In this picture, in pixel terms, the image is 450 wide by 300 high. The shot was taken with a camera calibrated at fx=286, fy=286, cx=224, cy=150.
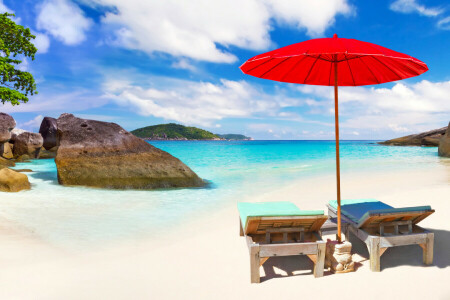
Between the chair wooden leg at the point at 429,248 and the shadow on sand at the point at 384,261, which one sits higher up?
the chair wooden leg at the point at 429,248

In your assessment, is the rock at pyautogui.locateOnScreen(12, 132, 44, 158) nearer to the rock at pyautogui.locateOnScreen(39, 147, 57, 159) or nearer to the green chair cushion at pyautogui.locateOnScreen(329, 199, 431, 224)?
the rock at pyautogui.locateOnScreen(39, 147, 57, 159)

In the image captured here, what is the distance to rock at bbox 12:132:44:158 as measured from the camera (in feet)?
71.3

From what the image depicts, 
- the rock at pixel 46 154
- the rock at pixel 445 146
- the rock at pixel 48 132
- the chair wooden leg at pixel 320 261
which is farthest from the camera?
the rock at pixel 48 132

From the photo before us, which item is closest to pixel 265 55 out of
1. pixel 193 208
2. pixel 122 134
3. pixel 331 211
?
pixel 331 211

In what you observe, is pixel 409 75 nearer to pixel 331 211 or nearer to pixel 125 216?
pixel 331 211

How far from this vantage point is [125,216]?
682cm

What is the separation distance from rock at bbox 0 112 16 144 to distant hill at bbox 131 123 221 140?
79.5 metres

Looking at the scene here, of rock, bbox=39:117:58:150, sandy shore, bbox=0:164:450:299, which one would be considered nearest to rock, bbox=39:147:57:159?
rock, bbox=39:117:58:150

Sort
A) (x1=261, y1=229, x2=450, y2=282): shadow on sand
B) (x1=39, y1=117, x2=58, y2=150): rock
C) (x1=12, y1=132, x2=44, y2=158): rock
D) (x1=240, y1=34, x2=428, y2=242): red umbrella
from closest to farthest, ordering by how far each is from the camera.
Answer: (x1=261, y1=229, x2=450, y2=282): shadow on sand → (x1=240, y1=34, x2=428, y2=242): red umbrella → (x1=12, y1=132, x2=44, y2=158): rock → (x1=39, y1=117, x2=58, y2=150): rock

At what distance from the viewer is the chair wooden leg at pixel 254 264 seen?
3.27 m

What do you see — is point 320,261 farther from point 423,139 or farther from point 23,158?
point 423,139

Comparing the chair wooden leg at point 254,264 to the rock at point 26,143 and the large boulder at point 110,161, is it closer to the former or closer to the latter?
the large boulder at point 110,161

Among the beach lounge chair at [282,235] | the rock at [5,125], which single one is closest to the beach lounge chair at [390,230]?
the beach lounge chair at [282,235]

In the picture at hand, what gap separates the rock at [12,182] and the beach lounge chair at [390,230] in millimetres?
9582
